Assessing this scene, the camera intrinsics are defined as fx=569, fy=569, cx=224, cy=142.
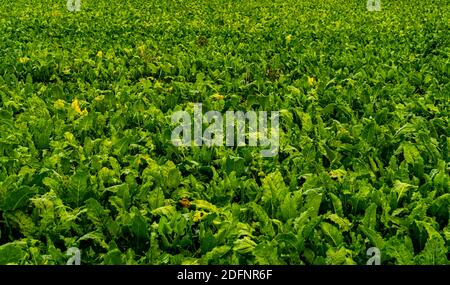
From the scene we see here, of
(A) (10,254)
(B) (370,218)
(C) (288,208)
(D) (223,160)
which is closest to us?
(A) (10,254)

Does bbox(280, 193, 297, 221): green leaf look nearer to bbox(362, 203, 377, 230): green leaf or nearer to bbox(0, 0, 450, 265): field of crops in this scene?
bbox(0, 0, 450, 265): field of crops

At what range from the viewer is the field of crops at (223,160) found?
320 centimetres

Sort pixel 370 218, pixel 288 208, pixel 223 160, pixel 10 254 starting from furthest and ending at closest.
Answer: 1. pixel 223 160
2. pixel 288 208
3. pixel 370 218
4. pixel 10 254

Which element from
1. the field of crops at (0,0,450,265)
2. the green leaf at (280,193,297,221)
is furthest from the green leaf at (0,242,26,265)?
the green leaf at (280,193,297,221)

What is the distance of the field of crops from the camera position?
320 centimetres

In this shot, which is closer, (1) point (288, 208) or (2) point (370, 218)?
(2) point (370, 218)

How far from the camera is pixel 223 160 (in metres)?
4.10

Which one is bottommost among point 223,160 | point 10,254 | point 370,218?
point 10,254

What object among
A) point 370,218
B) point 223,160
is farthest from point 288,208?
point 223,160

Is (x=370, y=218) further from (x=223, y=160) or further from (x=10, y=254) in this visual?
(x=10, y=254)

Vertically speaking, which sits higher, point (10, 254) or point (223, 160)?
point (223, 160)
